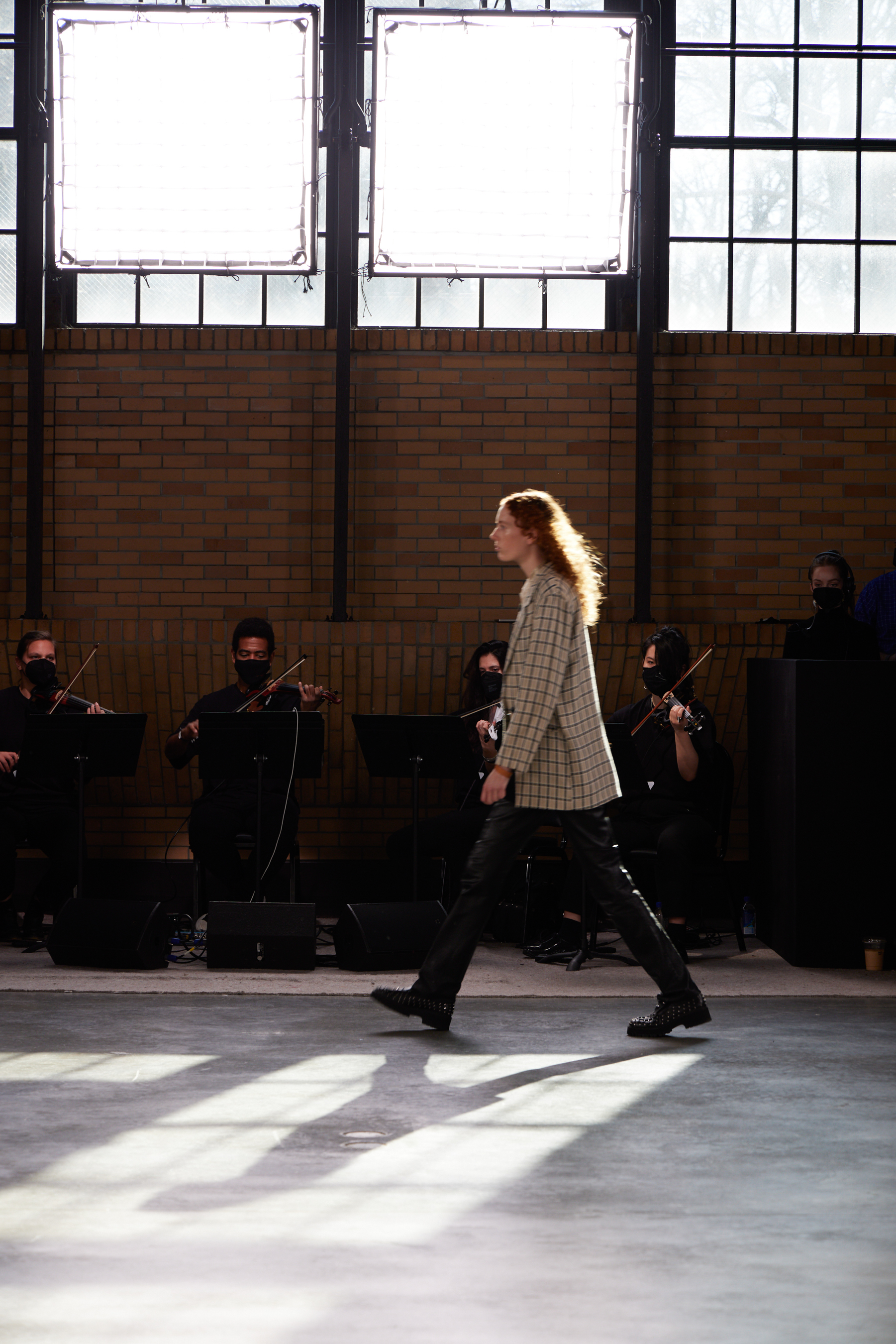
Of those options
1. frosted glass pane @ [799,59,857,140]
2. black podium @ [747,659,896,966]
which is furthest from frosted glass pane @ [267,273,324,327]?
black podium @ [747,659,896,966]

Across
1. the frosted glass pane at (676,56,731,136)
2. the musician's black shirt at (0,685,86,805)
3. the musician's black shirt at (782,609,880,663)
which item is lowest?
the musician's black shirt at (0,685,86,805)

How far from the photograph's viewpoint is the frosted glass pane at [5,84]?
8570 mm

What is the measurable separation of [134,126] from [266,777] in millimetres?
3902

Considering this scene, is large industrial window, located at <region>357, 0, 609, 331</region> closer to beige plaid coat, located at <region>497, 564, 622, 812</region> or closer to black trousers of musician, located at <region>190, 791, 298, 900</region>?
black trousers of musician, located at <region>190, 791, 298, 900</region>

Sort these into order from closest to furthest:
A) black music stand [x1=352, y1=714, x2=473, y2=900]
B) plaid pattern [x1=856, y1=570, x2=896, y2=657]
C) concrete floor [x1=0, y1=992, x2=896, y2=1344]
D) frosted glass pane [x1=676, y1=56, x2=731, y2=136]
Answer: concrete floor [x1=0, y1=992, x2=896, y2=1344] → black music stand [x1=352, y1=714, x2=473, y2=900] → plaid pattern [x1=856, y1=570, x2=896, y2=657] → frosted glass pane [x1=676, y1=56, x2=731, y2=136]

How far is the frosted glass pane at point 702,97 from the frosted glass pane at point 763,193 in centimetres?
23

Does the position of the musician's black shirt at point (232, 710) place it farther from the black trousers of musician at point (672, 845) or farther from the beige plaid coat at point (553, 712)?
the beige plaid coat at point (553, 712)

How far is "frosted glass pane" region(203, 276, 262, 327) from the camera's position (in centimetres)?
856

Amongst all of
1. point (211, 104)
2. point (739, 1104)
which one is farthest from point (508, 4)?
point (739, 1104)

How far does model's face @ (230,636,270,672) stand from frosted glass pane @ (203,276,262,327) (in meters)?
2.35

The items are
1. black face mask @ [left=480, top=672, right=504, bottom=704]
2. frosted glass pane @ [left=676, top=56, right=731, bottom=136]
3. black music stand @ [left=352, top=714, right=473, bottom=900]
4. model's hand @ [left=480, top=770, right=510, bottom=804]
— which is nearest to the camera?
model's hand @ [left=480, top=770, right=510, bottom=804]

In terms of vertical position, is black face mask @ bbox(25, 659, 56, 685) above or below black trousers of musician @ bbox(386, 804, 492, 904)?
above

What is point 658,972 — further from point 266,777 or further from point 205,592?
point 205,592

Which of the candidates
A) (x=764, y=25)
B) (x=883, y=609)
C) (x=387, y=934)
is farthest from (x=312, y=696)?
(x=764, y=25)
